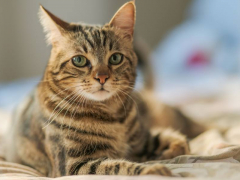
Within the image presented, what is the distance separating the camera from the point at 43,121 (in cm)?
134

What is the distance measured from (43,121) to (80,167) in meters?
0.31

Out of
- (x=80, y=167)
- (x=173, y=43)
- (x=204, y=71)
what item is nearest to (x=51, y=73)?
(x=80, y=167)

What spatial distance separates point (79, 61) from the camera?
4.22 feet

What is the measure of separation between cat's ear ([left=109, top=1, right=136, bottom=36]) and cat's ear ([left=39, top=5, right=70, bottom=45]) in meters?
0.22

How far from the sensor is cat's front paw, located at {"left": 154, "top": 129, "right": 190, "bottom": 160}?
139cm

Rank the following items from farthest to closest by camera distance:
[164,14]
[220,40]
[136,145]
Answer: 1. [164,14]
2. [220,40]
3. [136,145]

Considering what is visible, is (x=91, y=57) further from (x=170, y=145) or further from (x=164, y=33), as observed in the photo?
(x=164, y=33)

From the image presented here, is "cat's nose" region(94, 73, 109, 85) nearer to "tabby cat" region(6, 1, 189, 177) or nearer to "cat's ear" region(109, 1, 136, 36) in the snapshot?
"tabby cat" region(6, 1, 189, 177)

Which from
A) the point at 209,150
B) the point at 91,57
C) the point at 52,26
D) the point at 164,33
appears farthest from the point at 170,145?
the point at 164,33

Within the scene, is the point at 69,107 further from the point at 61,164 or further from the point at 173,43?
the point at 173,43

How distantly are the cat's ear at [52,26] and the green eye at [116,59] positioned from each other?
24 cm

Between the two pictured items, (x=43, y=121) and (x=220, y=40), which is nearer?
(x=43, y=121)

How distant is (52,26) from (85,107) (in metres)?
0.38

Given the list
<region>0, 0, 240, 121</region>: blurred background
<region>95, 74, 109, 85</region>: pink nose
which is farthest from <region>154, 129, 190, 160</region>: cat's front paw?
<region>0, 0, 240, 121</region>: blurred background
